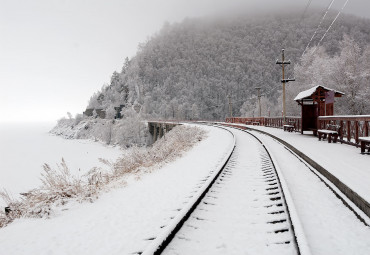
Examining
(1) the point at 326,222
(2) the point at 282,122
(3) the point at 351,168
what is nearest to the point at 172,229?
(1) the point at 326,222

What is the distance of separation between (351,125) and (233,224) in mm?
10964

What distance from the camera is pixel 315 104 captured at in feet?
56.2

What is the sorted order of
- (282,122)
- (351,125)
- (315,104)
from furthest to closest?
(282,122), (315,104), (351,125)

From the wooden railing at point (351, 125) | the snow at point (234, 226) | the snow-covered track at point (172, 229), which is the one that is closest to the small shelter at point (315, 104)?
the wooden railing at point (351, 125)

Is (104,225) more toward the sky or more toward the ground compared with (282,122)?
more toward the ground

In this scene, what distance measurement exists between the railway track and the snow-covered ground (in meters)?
0.30

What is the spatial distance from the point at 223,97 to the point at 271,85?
3524 centimetres

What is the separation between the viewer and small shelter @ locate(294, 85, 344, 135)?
1566 cm

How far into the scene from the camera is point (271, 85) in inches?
7451

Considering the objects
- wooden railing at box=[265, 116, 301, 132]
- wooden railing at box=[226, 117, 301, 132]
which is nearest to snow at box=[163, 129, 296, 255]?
wooden railing at box=[265, 116, 301, 132]

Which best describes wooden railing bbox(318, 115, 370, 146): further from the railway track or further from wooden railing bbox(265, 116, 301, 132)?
the railway track

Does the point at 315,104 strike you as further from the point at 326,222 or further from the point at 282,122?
the point at 326,222

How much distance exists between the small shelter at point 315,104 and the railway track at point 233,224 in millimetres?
11273

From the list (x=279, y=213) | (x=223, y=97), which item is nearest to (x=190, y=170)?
(x=279, y=213)
